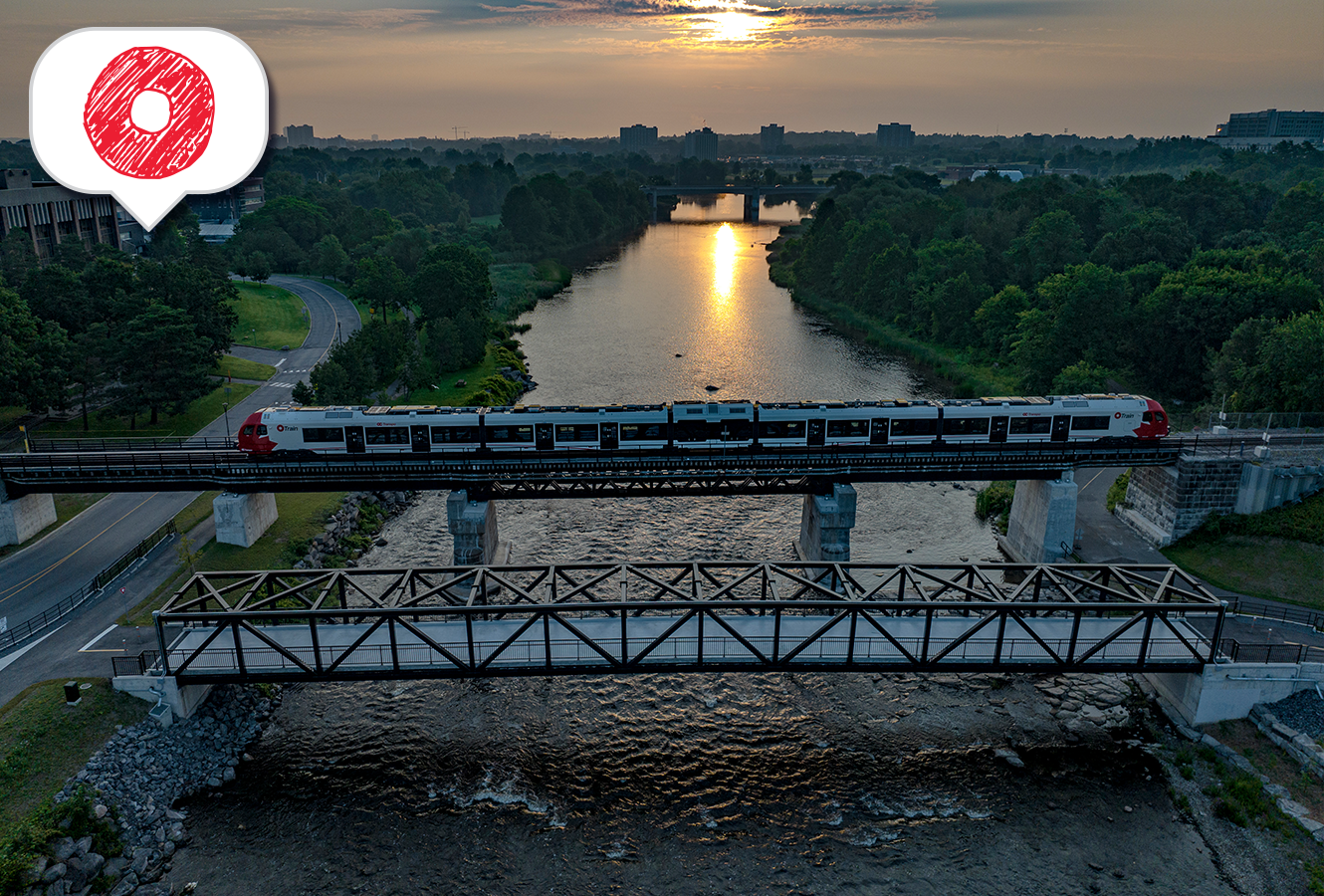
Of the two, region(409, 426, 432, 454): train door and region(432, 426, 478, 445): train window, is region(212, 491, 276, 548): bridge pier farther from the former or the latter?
region(432, 426, 478, 445): train window

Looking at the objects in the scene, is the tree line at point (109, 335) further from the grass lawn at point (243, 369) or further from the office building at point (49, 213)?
the office building at point (49, 213)

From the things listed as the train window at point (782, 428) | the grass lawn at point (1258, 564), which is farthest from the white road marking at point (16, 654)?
the grass lawn at point (1258, 564)

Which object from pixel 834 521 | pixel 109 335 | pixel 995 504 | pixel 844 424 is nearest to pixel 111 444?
pixel 109 335

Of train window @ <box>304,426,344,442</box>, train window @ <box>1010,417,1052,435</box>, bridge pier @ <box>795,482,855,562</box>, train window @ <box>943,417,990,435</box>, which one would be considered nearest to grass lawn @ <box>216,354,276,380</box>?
train window @ <box>304,426,344,442</box>

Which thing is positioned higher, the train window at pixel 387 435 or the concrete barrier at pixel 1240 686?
the train window at pixel 387 435

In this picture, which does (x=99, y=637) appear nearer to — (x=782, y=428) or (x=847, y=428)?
(x=782, y=428)

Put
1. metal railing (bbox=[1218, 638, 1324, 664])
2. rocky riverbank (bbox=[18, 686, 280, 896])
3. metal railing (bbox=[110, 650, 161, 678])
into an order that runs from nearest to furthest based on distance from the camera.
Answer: rocky riverbank (bbox=[18, 686, 280, 896]) < metal railing (bbox=[110, 650, 161, 678]) < metal railing (bbox=[1218, 638, 1324, 664])
